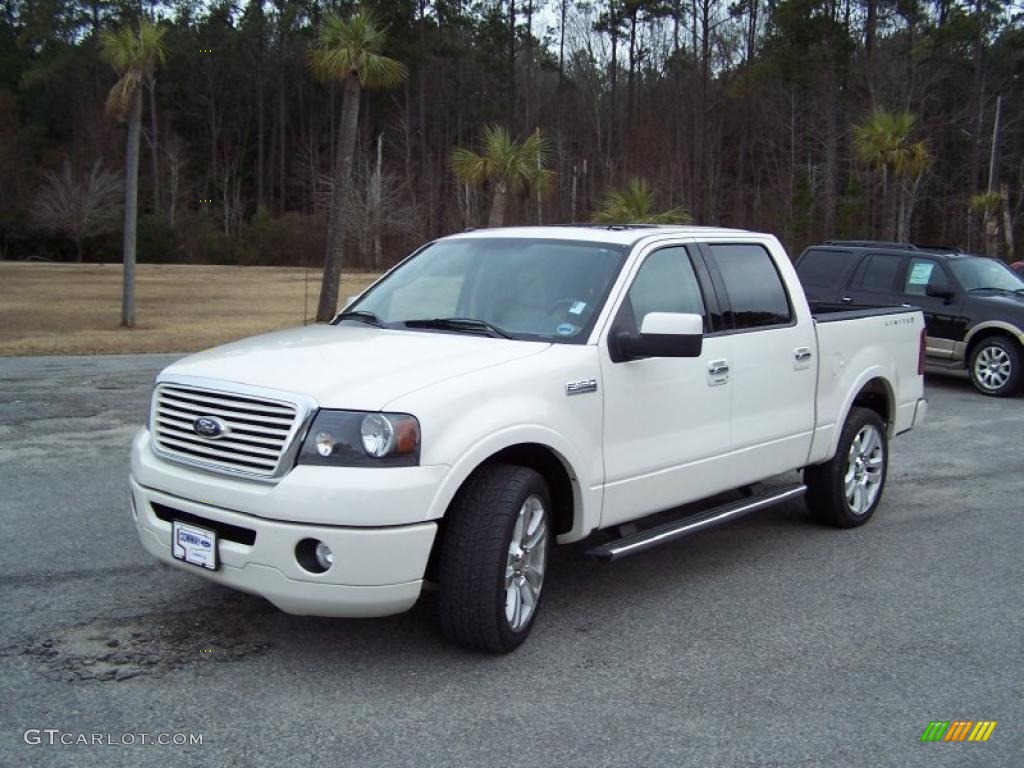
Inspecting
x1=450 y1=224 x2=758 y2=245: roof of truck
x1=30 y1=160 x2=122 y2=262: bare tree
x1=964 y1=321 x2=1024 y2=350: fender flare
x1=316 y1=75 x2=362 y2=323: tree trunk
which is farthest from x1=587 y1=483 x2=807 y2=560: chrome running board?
x1=30 y1=160 x2=122 y2=262: bare tree

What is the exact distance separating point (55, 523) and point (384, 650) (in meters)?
2.92

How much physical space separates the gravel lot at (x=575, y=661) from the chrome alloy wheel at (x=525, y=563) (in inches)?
7.9

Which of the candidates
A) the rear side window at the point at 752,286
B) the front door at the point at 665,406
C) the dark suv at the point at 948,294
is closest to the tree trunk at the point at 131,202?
the dark suv at the point at 948,294

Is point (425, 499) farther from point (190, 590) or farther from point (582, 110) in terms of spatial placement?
point (582, 110)

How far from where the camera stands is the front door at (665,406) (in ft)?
16.4

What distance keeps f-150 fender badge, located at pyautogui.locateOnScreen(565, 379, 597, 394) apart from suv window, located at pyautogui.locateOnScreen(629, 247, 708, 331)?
0.52 m

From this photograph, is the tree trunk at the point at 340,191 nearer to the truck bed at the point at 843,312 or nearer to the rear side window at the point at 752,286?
the truck bed at the point at 843,312

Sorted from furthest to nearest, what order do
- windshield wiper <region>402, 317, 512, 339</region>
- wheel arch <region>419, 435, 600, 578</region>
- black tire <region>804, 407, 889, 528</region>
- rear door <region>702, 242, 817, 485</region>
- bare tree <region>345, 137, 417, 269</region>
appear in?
bare tree <region>345, 137, 417, 269</region> < black tire <region>804, 407, 889, 528</region> < rear door <region>702, 242, 817, 485</region> < windshield wiper <region>402, 317, 512, 339</region> < wheel arch <region>419, 435, 600, 578</region>

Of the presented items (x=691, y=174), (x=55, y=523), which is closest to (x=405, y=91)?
(x=691, y=174)

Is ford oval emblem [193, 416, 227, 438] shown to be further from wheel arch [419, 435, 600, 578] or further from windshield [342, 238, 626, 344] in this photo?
windshield [342, 238, 626, 344]

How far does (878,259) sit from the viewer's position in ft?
45.6

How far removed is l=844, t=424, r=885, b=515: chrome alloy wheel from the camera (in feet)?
22.5

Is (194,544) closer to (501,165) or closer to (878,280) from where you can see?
(878,280)

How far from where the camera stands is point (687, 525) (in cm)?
536
